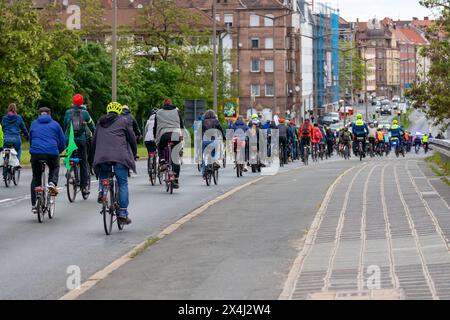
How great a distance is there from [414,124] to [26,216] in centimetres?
16363

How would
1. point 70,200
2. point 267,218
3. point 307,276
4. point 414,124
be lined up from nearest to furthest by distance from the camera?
point 307,276
point 267,218
point 70,200
point 414,124

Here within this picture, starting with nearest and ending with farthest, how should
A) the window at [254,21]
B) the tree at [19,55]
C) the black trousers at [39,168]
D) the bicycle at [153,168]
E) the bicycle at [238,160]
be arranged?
the black trousers at [39,168] < the bicycle at [153,168] < the bicycle at [238,160] < the tree at [19,55] < the window at [254,21]

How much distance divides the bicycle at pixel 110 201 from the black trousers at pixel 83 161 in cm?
526

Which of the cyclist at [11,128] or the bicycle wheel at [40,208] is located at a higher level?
the cyclist at [11,128]

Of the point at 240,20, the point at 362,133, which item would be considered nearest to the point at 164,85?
the point at 362,133

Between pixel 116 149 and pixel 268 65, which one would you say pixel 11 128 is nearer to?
pixel 116 149

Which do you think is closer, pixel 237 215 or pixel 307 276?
pixel 307 276

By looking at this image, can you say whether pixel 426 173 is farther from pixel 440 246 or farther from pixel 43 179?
pixel 440 246

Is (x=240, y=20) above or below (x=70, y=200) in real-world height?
above

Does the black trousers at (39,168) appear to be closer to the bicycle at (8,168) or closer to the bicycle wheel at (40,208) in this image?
the bicycle wheel at (40,208)

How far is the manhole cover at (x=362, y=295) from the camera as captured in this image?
9.69m

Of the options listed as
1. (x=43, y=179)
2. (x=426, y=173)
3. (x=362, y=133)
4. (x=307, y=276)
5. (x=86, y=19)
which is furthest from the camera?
(x=86, y=19)

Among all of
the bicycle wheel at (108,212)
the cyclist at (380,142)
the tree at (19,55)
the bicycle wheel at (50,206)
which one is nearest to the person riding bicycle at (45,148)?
the bicycle wheel at (50,206)

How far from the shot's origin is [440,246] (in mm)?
13125
